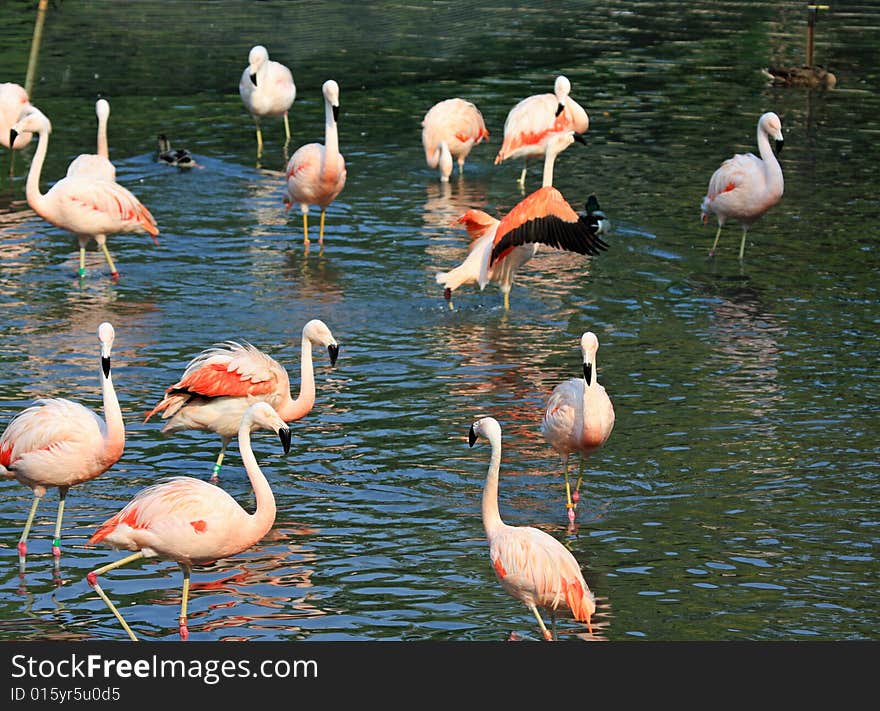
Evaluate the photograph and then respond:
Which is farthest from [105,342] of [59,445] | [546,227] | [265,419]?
[546,227]

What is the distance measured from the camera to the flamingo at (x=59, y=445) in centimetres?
939

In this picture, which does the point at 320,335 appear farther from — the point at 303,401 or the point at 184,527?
the point at 184,527

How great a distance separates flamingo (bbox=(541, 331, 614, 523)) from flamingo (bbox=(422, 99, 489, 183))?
1012 cm

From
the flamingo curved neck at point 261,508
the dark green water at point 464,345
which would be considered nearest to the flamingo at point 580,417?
the dark green water at point 464,345

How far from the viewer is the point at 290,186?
17.4m

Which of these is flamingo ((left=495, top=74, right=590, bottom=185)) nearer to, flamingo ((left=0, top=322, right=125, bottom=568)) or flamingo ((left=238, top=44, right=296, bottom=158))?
flamingo ((left=238, top=44, right=296, bottom=158))

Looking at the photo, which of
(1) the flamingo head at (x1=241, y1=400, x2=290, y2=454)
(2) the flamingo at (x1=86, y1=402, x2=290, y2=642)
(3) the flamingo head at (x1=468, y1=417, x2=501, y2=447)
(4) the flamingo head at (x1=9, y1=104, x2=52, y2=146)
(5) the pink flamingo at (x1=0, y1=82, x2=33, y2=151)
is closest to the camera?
(2) the flamingo at (x1=86, y1=402, x2=290, y2=642)

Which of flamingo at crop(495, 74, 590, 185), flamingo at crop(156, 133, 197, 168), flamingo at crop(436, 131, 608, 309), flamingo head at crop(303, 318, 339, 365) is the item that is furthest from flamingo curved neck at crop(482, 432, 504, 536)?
flamingo at crop(156, 133, 197, 168)

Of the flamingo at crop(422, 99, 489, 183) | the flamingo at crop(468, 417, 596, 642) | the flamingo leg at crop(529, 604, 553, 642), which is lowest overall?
the flamingo leg at crop(529, 604, 553, 642)

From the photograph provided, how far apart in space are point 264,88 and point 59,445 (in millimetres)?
13087

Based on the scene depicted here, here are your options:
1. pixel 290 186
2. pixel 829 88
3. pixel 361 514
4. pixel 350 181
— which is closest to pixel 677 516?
pixel 361 514

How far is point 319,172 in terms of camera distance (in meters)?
17.1

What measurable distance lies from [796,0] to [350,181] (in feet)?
61.4

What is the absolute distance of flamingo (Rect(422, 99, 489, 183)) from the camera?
65.9ft
